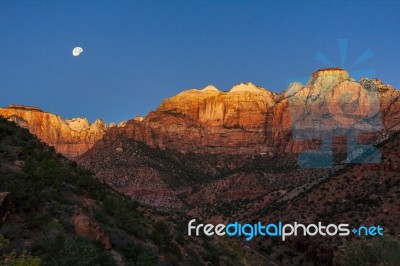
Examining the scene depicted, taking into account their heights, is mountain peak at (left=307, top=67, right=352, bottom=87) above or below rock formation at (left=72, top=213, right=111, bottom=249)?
above

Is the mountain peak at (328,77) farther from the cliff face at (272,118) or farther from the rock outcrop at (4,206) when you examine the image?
the rock outcrop at (4,206)

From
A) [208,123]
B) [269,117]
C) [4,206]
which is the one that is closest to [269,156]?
[269,117]

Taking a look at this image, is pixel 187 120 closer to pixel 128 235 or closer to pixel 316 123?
pixel 316 123

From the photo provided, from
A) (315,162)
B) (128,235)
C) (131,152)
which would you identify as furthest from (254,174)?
(128,235)

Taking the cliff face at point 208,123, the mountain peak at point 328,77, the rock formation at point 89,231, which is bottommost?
the rock formation at point 89,231

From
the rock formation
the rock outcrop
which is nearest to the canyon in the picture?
the rock formation

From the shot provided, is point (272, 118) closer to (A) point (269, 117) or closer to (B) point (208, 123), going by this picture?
(A) point (269, 117)

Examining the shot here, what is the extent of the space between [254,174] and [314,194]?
154 ft

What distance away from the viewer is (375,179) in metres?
54.2

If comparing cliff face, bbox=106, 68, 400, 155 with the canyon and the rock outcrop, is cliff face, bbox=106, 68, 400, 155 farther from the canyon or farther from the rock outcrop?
the rock outcrop

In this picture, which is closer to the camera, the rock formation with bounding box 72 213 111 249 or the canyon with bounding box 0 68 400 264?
the rock formation with bounding box 72 213 111 249

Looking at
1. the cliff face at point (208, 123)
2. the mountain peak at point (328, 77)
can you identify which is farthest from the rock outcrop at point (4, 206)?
the mountain peak at point (328, 77)

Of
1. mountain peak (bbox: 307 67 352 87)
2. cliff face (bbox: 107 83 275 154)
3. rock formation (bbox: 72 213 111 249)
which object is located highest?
mountain peak (bbox: 307 67 352 87)

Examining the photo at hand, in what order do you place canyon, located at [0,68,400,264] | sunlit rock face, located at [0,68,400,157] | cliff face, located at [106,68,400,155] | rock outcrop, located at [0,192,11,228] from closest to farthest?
1. rock outcrop, located at [0,192,11,228]
2. canyon, located at [0,68,400,264]
3. cliff face, located at [106,68,400,155]
4. sunlit rock face, located at [0,68,400,157]
